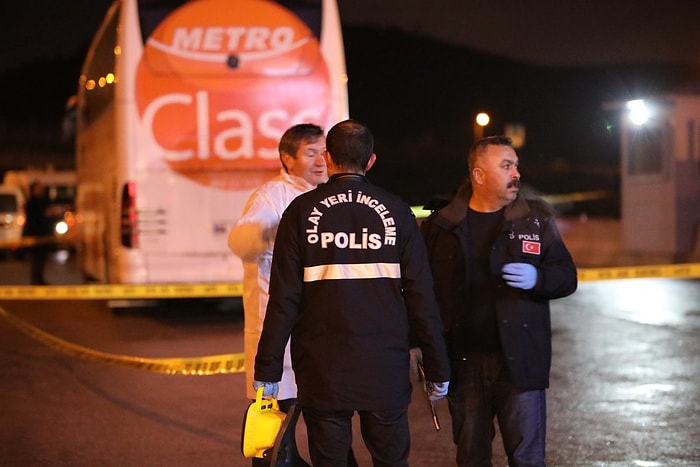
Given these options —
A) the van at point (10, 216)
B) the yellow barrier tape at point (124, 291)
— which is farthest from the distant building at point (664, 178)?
the van at point (10, 216)

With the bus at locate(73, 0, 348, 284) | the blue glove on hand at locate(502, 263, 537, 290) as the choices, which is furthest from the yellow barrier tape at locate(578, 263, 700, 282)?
the blue glove on hand at locate(502, 263, 537, 290)

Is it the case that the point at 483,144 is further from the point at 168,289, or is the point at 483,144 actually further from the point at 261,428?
the point at 168,289

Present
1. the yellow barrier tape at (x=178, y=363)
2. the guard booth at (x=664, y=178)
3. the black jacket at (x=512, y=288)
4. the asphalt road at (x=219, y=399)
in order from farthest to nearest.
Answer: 1. the guard booth at (x=664, y=178)
2. the yellow barrier tape at (x=178, y=363)
3. the asphalt road at (x=219, y=399)
4. the black jacket at (x=512, y=288)

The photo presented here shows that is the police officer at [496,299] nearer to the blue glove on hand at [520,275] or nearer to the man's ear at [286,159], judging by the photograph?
the blue glove on hand at [520,275]

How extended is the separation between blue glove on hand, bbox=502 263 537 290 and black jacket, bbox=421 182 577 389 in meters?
0.07

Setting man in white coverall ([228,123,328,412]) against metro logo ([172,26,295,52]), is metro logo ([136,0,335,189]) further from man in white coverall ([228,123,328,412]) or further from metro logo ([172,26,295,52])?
man in white coverall ([228,123,328,412])

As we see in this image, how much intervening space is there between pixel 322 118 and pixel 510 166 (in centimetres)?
708

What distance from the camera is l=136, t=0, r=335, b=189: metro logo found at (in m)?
11.2

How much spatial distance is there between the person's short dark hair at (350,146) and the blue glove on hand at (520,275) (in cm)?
83

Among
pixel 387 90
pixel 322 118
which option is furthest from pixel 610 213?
pixel 387 90

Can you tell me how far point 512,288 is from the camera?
4523 millimetres

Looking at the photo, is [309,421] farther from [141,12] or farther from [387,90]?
[387,90]

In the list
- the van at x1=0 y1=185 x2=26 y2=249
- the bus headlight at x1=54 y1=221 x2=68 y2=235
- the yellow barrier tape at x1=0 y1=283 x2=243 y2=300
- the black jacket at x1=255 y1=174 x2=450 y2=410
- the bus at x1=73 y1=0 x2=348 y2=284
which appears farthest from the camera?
the bus headlight at x1=54 y1=221 x2=68 y2=235

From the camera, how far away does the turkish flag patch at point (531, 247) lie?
450 cm
